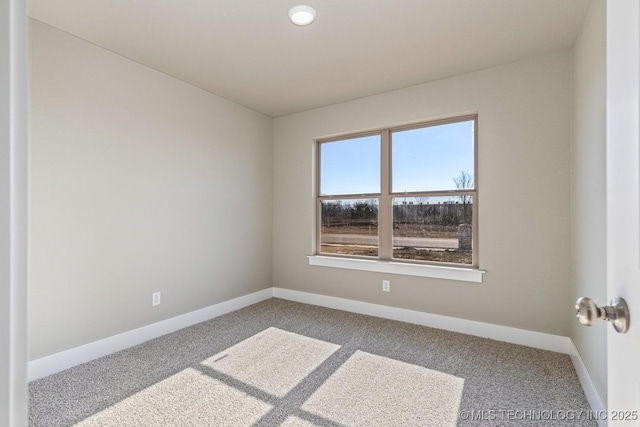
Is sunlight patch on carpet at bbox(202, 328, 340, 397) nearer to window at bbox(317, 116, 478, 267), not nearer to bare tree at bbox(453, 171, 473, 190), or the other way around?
window at bbox(317, 116, 478, 267)

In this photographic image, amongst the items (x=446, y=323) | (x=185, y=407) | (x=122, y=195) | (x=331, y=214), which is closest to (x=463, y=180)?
(x=446, y=323)

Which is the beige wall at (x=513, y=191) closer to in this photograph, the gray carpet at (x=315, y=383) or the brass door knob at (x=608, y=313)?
the gray carpet at (x=315, y=383)

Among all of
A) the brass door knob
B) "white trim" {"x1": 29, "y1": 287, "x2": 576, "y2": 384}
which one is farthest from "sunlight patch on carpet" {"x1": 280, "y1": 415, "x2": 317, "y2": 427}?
"white trim" {"x1": 29, "y1": 287, "x2": 576, "y2": 384}

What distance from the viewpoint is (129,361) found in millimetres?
2381

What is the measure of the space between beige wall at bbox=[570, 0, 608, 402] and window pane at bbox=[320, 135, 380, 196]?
179 cm

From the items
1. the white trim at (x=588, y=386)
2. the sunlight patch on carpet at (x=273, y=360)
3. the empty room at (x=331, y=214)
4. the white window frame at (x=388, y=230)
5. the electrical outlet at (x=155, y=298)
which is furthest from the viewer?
the white window frame at (x=388, y=230)

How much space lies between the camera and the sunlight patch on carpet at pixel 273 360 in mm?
2117

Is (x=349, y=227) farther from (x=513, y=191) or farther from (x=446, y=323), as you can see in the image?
(x=513, y=191)

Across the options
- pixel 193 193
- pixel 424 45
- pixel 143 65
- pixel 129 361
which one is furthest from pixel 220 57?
pixel 129 361

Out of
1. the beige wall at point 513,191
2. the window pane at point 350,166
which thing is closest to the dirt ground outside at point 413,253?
the beige wall at point 513,191

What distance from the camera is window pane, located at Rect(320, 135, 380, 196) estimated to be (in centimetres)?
363

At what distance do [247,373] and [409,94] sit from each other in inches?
117

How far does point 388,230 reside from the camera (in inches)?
138

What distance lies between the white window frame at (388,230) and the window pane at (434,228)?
5 cm
